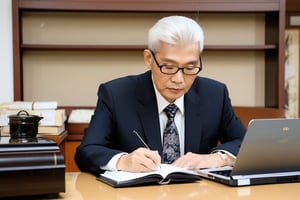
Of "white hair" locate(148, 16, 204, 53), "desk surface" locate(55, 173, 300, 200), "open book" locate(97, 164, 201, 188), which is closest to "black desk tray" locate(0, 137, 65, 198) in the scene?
"desk surface" locate(55, 173, 300, 200)

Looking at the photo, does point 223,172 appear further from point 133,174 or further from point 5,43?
point 5,43

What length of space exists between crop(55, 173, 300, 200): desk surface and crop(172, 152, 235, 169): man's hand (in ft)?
0.52

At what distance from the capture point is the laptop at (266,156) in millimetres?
1351

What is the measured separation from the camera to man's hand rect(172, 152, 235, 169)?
1624mm

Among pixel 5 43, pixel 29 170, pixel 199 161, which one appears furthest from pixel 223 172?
pixel 5 43

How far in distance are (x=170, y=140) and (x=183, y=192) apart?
56 cm

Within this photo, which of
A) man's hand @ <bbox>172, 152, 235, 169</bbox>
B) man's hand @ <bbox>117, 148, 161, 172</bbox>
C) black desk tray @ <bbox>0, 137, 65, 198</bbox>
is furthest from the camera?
man's hand @ <bbox>172, 152, 235, 169</bbox>

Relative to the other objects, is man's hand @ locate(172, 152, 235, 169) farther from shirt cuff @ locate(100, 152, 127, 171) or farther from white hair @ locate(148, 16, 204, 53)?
white hair @ locate(148, 16, 204, 53)

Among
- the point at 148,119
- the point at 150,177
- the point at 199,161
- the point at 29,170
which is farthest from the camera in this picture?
the point at 148,119

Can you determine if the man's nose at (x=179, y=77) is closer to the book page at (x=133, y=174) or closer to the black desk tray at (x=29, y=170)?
the book page at (x=133, y=174)

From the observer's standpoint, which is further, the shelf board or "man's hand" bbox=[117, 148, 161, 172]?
the shelf board

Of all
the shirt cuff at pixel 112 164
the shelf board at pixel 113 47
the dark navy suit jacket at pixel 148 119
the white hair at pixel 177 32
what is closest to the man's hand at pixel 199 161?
the dark navy suit jacket at pixel 148 119

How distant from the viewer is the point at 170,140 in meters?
1.87

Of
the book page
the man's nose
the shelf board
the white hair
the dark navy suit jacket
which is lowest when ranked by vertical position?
the book page
